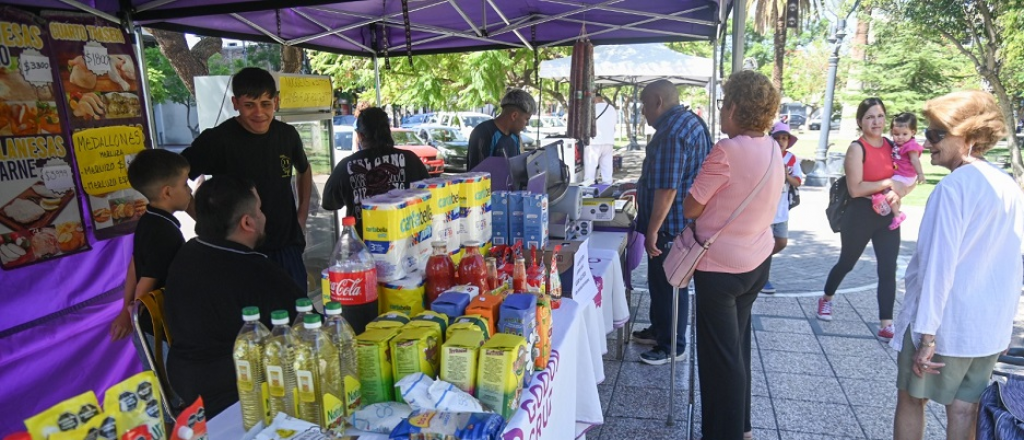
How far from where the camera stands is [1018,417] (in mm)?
1877

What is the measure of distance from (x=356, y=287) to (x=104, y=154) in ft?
7.72

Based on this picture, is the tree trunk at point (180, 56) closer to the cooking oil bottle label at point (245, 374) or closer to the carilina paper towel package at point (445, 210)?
the carilina paper towel package at point (445, 210)

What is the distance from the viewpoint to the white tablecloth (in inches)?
65.1

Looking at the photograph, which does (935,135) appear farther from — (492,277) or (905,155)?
(905,155)

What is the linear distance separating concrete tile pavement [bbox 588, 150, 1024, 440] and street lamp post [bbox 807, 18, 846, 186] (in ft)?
24.3

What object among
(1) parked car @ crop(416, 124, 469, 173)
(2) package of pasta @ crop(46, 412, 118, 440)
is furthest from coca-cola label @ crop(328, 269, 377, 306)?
(1) parked car @ crop(416, 124, 469, 173)

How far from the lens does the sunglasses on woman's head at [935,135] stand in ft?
7.36

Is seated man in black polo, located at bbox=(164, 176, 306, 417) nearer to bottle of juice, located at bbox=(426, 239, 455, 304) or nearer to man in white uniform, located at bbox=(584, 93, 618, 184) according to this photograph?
bottle of juice, located at bbox=(426, 239, 455, 304)

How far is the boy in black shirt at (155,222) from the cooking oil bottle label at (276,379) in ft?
4.46

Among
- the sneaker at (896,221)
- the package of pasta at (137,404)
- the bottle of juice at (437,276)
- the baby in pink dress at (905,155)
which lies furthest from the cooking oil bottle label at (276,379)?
the baby in pink dress at (905,155)

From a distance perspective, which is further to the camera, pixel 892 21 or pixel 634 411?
pixel 892 21

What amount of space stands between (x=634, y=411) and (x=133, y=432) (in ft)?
9.76

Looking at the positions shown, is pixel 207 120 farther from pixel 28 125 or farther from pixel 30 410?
pixel 30 410

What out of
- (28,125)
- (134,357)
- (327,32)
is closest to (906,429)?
(134,357)
